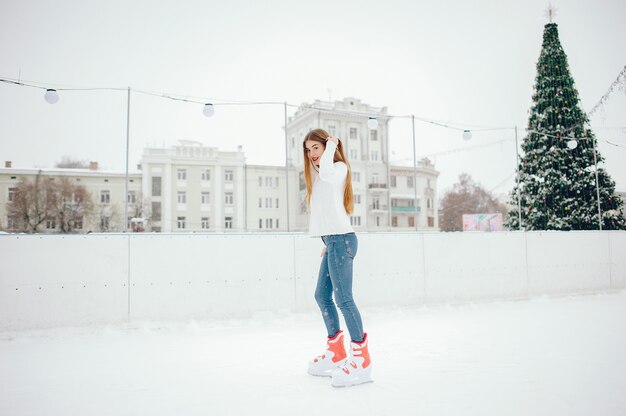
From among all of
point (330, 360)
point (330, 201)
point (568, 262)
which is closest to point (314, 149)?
point (330, 201)

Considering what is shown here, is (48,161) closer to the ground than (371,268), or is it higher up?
higher up

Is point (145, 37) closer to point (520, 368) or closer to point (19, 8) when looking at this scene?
point (19, 8)

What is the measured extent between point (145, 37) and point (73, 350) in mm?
14891

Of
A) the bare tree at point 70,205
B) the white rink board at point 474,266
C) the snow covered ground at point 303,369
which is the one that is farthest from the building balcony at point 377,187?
the snow covered ground at point 303,369

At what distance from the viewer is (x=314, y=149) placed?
230cm

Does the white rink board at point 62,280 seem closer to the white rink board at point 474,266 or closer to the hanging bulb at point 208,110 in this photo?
the hanging bulb at point 208,110

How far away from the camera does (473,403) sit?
174 centimetres

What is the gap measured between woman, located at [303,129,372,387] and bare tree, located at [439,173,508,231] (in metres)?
39.4

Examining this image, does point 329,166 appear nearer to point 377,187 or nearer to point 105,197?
point 105,197

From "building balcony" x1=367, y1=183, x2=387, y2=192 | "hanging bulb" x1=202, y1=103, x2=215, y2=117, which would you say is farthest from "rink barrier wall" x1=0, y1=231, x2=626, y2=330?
"building balcony" x1=367, y1=183, x2=387, y2=192

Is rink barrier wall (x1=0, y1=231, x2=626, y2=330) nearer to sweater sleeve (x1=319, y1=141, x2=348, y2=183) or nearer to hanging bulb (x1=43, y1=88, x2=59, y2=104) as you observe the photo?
hanging bulb (x1=43, y1=88, x2=59, y2=104)

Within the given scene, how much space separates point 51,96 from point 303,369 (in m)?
4.35

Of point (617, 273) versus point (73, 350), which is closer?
point (73, 350)

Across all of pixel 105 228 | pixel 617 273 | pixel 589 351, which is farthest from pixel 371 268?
pixel 105 228
